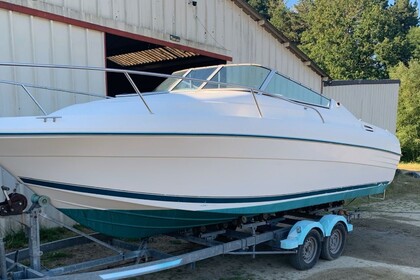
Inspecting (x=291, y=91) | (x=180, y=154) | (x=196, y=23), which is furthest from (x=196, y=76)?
(x=196, y=23)

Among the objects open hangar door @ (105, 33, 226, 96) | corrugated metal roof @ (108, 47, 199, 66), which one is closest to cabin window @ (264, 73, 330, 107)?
open hangar door @ (105, 33, 226, 96)

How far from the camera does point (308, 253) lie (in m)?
4.87

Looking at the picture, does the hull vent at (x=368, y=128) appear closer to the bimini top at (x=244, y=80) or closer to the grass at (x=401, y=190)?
the bimini top at (x=244, y=80)

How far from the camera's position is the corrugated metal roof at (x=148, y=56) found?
9.44 metres

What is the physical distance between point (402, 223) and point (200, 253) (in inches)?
194

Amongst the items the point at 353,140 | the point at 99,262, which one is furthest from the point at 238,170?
the point at 353,140

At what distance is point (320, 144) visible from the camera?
4691 millimetres

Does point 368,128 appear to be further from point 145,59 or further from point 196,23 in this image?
point 145,59

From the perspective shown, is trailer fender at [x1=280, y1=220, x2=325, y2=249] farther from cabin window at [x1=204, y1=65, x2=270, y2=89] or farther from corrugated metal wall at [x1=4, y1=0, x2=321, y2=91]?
corrugated metal wall at [x1=4, y1=0, x2=321, y2=91]

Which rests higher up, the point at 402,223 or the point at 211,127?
the point at 211,127

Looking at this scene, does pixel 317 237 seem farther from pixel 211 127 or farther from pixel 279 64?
pixel 279 64

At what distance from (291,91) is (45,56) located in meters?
3.53

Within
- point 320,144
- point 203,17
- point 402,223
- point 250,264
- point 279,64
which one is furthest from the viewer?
point 279,64

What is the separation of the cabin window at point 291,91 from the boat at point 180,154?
2 centimetres
